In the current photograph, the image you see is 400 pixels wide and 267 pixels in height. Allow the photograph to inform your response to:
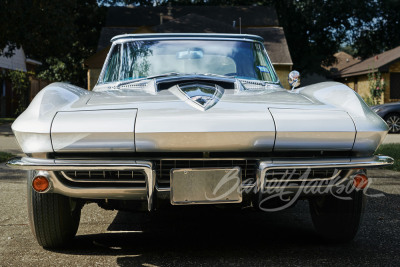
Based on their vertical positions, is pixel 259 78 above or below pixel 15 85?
above

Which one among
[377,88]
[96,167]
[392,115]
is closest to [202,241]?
[96,167]

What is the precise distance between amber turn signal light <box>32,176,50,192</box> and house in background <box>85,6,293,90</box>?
23.2 metres

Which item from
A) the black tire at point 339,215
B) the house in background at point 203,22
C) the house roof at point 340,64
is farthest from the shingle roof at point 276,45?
the black tire at point 339,215

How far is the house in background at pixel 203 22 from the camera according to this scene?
26.0 metres

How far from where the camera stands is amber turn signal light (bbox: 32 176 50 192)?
9.04ft

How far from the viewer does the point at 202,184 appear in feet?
8.82

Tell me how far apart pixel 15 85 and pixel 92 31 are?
47.6ft

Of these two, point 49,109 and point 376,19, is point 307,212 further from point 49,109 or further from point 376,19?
point 376,19

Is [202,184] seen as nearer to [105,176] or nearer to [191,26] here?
[105,176]

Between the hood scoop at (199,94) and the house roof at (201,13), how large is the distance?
29.8m

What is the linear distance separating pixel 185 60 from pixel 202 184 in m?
1.76

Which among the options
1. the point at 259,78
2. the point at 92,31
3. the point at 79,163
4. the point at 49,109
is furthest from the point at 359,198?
the point at 92,31

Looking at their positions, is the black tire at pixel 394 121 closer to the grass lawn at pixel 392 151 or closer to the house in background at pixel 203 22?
the grass lawn at pixel 392 151

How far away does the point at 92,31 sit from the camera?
1393 inches
